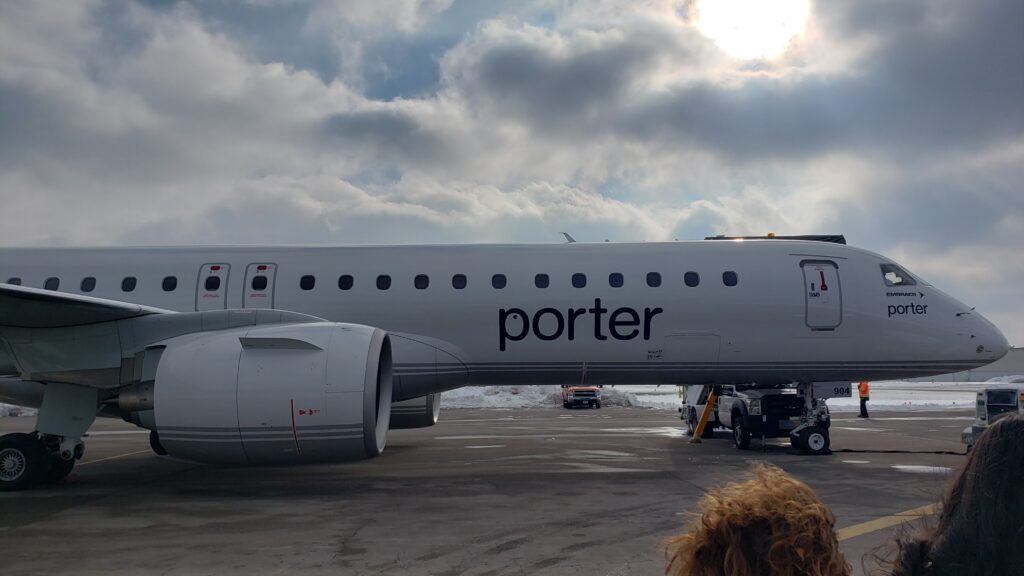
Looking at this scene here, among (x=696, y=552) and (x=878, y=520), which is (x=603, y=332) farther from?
(x=696, y=552)

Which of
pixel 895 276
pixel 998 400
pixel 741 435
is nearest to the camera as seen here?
pixel 895 276

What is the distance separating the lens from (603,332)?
12.3 m

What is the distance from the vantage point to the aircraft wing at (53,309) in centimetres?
923

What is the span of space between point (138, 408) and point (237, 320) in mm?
1661

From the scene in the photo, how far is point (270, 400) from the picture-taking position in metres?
8.72

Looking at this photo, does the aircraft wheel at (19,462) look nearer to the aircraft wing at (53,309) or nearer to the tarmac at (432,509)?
the tarmac at (432,509)

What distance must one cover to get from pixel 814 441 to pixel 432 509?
26.3 feet

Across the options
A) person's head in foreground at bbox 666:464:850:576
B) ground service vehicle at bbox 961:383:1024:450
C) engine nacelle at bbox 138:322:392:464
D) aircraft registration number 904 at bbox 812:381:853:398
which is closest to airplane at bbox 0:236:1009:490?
aircraft registration number 904 at bbox 812:381:853:398

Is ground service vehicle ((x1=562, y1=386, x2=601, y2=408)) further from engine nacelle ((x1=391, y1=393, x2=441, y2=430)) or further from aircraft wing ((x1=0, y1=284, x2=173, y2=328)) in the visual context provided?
aircraft wing ((x1=0, y1=284, x2=173, y2=328))

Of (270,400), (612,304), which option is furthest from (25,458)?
(612,304)

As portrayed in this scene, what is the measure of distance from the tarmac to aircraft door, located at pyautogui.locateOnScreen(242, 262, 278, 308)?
9.36ft

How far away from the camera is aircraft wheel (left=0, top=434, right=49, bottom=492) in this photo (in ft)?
33.2

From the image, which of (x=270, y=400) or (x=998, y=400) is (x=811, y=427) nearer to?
(x=998, y=400)

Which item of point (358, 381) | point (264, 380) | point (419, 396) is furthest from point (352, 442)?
point (419, 396)
